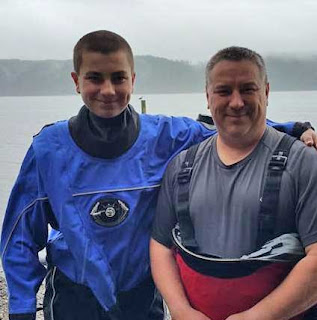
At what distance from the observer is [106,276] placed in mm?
1861

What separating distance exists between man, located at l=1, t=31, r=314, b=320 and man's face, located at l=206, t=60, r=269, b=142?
0.25 metres

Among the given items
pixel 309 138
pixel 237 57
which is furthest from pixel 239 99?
pixel 309 138

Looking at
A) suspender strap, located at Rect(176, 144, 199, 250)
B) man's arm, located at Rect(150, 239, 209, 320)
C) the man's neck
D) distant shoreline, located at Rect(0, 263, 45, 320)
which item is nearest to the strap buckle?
suspender strap, located at Rect(176, 144, 199, 250)

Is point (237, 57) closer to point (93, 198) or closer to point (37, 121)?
point (93, 198)

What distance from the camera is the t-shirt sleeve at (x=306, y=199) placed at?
152 centimetres

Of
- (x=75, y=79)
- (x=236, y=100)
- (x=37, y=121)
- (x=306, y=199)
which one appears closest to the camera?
(x=306, y=199)

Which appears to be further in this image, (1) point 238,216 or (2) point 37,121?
(2) point 37,121

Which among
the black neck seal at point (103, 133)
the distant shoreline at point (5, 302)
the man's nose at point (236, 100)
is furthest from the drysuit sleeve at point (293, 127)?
the distant shoreline at point (5, 302)

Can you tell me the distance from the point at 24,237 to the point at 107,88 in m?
0.62

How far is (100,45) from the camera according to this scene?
74.2 inches

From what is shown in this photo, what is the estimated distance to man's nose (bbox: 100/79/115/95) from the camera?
1.83m

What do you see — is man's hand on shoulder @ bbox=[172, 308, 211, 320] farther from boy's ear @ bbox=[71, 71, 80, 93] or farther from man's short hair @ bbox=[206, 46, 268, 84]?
boy's ear @ bbox=[71, 71, 80, 93]

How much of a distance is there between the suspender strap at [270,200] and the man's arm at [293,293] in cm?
12

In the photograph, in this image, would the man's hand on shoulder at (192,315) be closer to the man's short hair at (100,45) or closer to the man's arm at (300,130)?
the man's arm at (300,130)
